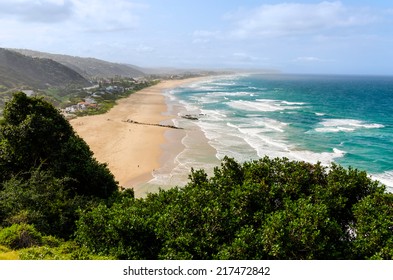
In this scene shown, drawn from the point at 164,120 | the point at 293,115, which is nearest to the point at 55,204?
the point at 164,120

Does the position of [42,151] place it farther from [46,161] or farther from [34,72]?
[34,72]

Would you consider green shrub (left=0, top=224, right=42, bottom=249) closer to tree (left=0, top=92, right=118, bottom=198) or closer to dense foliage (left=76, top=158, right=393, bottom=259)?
dense foliage (left=76, top=158, right=393, bottom=259)

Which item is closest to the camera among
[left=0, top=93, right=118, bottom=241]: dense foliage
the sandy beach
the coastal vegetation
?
the coastal vegetation

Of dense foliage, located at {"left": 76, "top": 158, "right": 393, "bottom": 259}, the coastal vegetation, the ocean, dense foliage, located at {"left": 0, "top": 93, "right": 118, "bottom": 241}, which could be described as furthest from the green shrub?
the ocean

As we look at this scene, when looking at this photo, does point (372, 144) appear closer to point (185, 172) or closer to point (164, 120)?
point (185, 172)

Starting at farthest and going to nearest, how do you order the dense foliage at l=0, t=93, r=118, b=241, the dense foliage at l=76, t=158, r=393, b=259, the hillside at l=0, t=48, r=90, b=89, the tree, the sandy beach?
the hillside at l=0, t=48, r=90, b=89
the sandy beach
the tree
the dense foliage at l=0, t=93, r=118, b=241
the dense foliage at l=76, t=158, r=393, b=259

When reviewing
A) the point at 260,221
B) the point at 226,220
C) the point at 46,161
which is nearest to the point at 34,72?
the point at 46,161
